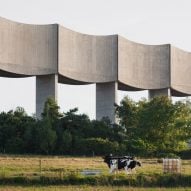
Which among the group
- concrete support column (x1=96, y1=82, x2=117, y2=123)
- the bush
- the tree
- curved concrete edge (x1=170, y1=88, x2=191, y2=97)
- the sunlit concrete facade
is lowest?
the bush

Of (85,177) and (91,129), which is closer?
(85,177)

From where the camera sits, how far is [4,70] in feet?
194

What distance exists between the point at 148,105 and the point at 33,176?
99.8 feet

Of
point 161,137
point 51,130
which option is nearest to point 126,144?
point 161,137

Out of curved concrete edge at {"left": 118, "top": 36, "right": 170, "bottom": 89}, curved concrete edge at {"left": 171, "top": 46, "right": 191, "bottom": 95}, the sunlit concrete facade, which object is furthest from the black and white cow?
curved concrete edge at {"left": 171, "top": 46, "right": 191, "bottom": 95}

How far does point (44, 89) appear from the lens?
6369 cm

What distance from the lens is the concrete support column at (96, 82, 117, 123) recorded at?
2692 inches

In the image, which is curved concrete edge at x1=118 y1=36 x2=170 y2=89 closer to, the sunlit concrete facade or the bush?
the sunlit concrete facade

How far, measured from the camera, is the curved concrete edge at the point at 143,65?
227ft

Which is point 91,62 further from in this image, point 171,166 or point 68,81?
point 171,166

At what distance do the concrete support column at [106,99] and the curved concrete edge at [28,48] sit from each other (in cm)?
893

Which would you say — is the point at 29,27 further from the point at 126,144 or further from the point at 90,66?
the point at 126,144

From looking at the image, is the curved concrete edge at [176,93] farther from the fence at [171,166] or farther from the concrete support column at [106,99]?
the fence at [171,166]

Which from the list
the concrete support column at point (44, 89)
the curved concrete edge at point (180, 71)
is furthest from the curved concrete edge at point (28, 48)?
the curved concrete edge at point (180, 71)
